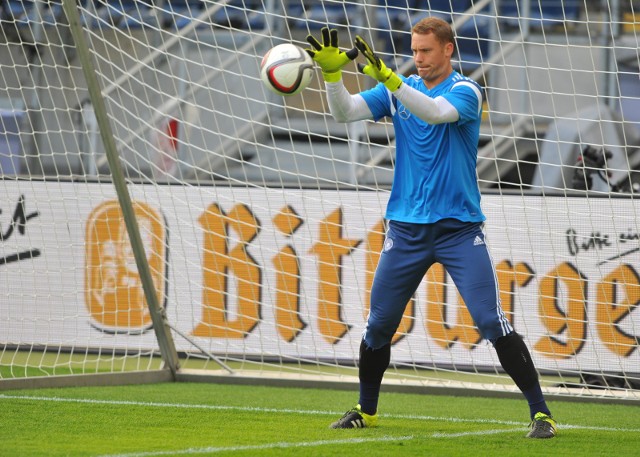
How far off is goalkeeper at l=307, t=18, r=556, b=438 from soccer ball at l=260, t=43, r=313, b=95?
0.10 metres

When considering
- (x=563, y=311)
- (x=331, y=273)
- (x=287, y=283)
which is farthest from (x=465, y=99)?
(x=287, y=283)

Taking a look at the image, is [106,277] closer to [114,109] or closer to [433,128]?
[114,109]

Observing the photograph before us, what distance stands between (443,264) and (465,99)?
75 cm

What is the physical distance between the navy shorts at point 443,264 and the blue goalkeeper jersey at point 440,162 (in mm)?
61

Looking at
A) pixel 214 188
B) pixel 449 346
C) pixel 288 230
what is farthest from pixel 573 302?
pixel 214 188

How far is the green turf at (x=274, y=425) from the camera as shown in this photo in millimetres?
4434

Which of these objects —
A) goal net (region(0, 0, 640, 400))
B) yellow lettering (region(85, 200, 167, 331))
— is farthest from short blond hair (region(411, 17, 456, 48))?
yellow lettering (region(85, 200, 167, 331))

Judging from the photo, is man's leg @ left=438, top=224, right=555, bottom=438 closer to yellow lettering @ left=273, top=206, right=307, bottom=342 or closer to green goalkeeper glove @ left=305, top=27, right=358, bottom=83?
green goalkeeper glove @ left=305, top=27, right=358, bottom=83

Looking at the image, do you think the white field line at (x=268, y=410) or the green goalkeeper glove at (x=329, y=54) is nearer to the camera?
the green goalkeeper glove at (x=329, y=54)

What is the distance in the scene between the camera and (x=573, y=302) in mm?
7574

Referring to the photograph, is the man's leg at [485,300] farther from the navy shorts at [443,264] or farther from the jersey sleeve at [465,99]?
the jersey sleeve at [465,99]

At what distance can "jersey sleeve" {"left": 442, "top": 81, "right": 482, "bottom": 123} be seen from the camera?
487 centimetres

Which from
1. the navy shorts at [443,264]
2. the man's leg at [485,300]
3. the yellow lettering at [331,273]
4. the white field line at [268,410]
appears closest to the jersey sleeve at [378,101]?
the navy shorts at [443,264]

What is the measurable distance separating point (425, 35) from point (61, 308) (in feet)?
14.2
